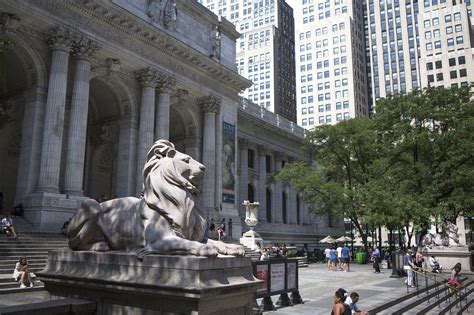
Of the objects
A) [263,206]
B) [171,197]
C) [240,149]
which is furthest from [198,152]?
[171,197]

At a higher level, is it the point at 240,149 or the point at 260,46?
the point at 260,46

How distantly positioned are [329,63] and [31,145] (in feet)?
305

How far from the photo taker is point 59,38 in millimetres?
24109

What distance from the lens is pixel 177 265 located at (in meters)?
4.36

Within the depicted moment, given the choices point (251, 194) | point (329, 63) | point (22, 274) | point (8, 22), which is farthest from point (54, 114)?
point (329, 63)

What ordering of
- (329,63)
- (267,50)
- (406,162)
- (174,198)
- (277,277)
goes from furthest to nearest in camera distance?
(329,63) → (267,50) → (406,162) → (277,277) → (174,198)

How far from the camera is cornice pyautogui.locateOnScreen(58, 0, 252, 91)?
84.2 ft

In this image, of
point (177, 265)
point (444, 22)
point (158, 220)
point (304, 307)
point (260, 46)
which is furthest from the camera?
point (260, 46)

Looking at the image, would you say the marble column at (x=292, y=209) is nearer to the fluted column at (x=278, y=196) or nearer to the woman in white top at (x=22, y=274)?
the fluted column at (x=278, y=196)

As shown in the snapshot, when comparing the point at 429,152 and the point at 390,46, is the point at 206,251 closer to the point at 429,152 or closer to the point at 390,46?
the point at 429,152

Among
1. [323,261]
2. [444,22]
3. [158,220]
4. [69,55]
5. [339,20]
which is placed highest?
[339,20]

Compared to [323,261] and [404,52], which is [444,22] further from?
[323,261]

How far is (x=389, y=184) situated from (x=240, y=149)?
20369mm

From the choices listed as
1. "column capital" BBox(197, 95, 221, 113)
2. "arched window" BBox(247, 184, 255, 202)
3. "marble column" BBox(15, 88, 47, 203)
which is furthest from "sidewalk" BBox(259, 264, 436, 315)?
"arched window" BBox(247, 184, 255, 202)
